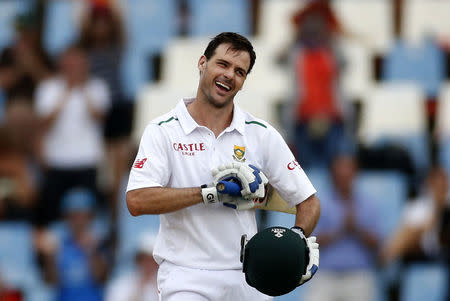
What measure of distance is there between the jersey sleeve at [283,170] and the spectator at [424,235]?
3.89 metres

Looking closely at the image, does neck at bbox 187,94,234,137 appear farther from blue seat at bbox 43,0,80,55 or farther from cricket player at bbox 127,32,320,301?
blue seat at bbox 43,0,80,55

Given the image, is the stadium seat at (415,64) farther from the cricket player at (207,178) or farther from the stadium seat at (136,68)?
the cricket player at (207,178)

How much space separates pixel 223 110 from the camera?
4.51 metres

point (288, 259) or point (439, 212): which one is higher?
point (288, 259)

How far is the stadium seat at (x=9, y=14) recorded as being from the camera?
10.3 m

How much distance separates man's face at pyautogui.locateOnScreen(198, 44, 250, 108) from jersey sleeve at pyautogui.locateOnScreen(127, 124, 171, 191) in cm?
33

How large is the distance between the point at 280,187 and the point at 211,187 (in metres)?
0.56

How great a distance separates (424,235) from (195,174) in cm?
450

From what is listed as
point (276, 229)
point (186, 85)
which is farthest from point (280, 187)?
point (186, 85)

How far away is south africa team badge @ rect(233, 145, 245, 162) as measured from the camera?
4.44 m

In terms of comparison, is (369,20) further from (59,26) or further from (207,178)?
(207,178)

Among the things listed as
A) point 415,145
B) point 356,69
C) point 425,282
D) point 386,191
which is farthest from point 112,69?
point 425,282

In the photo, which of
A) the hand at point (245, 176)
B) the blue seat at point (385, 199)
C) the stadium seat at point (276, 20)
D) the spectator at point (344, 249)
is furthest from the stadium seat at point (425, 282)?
the hand at point (245, 176)

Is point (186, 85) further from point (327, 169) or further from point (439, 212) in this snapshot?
point (439, 212)
